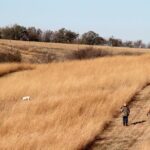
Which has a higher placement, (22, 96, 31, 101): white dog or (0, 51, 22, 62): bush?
(22, 96, 31, 101): white dog

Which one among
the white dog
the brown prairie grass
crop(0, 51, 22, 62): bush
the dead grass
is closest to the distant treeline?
crop(0, 51, 22, 62): bush

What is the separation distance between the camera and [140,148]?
14.3 m

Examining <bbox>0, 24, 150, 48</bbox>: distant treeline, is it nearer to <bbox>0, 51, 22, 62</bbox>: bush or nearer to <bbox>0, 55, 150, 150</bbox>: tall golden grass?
<bbox>0, 51, 22, 62</bbox>: bush

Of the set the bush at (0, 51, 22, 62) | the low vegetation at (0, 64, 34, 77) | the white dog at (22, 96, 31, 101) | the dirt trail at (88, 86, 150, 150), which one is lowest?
the bush at (0, 51, 22, 62)

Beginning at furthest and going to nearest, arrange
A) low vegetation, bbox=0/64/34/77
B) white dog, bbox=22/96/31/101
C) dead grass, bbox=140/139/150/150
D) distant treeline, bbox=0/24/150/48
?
distant treeline, bbox=0/24/150/48, low vegetation, bbox=0/64/34/77, white dog, bbox=22/96/31/101, dead grass, bbox=140/139/150/150

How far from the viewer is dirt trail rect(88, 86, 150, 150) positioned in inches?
591

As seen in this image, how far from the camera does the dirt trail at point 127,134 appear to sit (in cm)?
1502

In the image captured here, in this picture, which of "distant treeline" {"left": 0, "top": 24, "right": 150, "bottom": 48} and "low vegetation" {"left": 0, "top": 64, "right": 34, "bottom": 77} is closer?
"low vegetation" {"left": 0, "top": 64, "right": 34, "bottom": 77}

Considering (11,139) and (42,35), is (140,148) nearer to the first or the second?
(11,139)

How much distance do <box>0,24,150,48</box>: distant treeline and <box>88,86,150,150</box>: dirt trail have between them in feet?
258

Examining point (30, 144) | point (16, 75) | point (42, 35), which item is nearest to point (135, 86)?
point (16, 75)

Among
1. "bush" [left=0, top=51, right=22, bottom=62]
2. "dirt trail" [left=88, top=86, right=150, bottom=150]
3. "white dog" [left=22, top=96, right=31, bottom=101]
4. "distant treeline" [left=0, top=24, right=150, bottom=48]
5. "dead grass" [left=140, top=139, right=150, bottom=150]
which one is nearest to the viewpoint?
"dead grass" [left=140, top=139, right=150, bottom=150]

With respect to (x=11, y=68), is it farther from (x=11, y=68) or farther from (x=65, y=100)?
(x=65, y=100)

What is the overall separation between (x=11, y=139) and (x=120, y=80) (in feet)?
46.2
